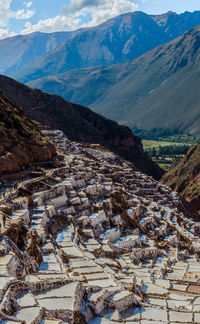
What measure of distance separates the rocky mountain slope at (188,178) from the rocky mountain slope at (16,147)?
4537 cm

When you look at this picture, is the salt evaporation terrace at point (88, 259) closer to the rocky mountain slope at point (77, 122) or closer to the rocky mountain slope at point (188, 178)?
the rocky mountain slope at point (188, 178)

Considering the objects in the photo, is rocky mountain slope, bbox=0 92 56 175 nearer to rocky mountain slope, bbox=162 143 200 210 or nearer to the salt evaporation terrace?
the salt evaporation terrace

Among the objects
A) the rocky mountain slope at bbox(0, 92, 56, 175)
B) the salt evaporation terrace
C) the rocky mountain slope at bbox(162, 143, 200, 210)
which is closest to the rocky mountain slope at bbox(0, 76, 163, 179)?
the rocky mountain slope at bbox(162, 143, 200, 210)

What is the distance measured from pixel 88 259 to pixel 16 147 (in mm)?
20183

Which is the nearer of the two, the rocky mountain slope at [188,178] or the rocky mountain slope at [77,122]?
the rocky mountain slope at [188,178]

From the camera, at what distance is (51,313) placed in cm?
1366

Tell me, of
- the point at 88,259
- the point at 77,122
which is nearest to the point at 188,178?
the point at 77,122

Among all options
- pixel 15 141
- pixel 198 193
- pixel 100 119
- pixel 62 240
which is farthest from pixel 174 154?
pixel 62 240

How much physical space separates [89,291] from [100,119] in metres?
119

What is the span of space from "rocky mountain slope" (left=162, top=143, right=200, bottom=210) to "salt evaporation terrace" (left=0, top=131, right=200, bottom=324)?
45.8 m

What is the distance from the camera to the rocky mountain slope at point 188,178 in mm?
85312

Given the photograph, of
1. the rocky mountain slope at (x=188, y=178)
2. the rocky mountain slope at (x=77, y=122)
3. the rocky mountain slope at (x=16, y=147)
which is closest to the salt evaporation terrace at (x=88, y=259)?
the rocky mountain slope at (x=16, y=147)

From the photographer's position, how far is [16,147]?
3884cm

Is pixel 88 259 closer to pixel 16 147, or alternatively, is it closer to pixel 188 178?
pixel 16 147
